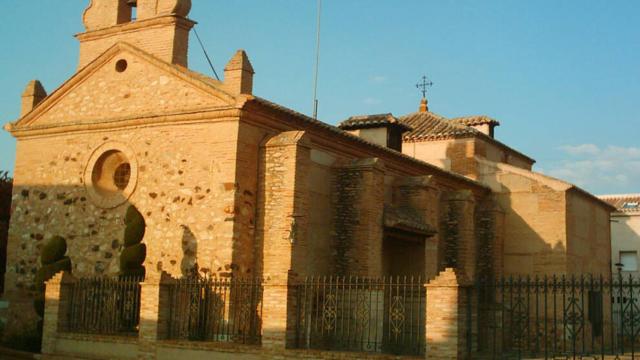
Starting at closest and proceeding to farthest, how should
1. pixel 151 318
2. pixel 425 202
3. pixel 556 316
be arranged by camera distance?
pixel 151 318 → pixel 556 316 → pixel 425 202

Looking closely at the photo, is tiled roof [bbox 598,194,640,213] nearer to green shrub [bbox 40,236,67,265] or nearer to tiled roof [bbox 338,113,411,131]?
tiled roof [bbox 338,113,411,131]

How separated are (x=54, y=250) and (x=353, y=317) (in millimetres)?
7116

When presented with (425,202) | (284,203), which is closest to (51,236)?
(284,203)

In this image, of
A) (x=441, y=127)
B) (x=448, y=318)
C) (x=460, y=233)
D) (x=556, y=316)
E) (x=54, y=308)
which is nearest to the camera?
(x=448, y=318)

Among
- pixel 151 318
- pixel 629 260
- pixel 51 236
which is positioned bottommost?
pixel 151 318

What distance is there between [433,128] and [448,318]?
1900cm

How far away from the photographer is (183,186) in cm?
1684

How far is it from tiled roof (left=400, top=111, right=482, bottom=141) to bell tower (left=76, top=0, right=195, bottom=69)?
1239 cm

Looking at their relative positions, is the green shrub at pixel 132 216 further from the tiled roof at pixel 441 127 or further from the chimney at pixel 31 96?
the tiled roof at pixel 441 127

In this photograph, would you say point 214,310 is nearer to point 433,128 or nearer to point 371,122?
point 371,122

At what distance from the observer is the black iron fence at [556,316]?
11352mm

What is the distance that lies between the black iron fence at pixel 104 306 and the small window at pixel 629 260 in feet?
104

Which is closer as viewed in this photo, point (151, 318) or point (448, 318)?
point (448, 318)

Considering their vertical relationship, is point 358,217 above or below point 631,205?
below
